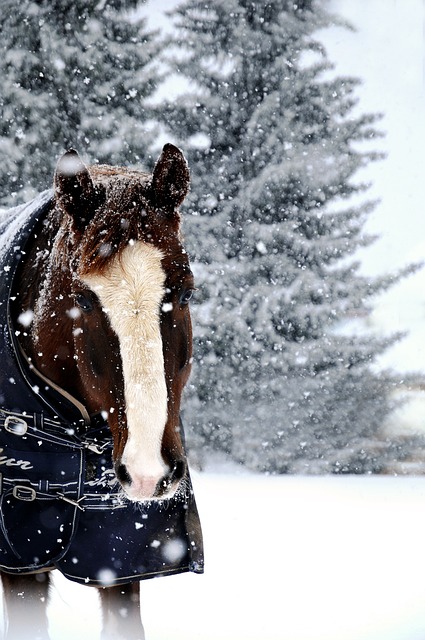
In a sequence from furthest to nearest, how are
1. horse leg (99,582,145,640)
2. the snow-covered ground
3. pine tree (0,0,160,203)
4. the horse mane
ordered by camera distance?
pine tree (0,0,160,203), the snow-covered ground, horse leg (99,582,145,640), the horse mane

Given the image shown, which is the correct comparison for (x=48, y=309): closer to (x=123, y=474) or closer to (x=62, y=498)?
(x=62, y=498)

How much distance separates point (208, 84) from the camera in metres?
10.3

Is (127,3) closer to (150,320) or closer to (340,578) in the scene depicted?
(340,578)

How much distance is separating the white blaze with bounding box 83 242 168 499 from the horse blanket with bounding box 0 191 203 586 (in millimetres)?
580

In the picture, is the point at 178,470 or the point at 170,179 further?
the point at 170,179

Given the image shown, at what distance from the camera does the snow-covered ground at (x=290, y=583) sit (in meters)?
3.52

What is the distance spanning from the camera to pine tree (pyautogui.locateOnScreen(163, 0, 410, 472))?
9516mm

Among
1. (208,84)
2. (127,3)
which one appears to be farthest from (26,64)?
(208,84)

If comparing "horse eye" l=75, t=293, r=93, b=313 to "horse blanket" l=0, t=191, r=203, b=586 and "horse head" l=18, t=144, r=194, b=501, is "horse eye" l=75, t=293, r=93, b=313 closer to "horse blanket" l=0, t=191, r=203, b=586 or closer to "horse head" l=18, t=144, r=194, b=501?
"horse head" l=18, t=144, r=194, b=501

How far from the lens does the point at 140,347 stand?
2.03 metres

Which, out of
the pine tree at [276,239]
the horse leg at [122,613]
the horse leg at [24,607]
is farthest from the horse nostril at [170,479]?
the pine tree at [276,239]

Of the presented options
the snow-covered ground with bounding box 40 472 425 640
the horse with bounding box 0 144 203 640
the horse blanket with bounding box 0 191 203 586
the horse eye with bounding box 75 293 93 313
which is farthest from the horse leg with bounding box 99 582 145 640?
the horse eye with bounding box 75 293 93 313

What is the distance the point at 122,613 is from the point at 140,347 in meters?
1.27

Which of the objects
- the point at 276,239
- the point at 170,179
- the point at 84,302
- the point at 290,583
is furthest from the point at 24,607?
the point at 276,239
